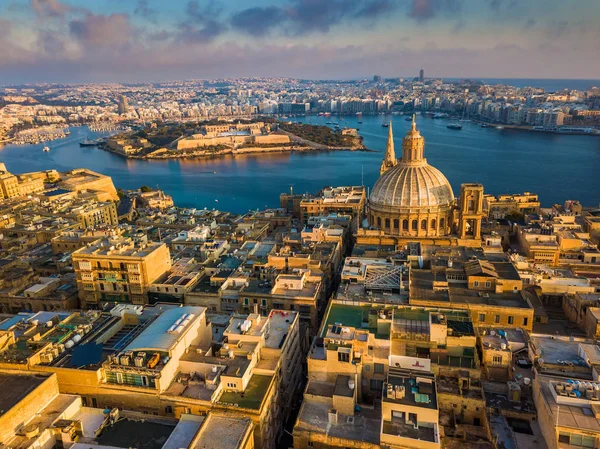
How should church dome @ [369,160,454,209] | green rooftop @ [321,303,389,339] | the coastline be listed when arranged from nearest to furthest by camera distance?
green rooftop @ [321,303,389,339], church dome @ [369,160,454,209], the coastline

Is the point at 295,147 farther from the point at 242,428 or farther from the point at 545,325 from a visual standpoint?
the point at 242,428

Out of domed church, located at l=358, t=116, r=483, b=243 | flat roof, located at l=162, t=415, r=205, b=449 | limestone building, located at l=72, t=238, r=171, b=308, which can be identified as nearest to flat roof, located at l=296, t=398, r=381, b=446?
flat roof, located at l=162, t=415, r=205, b=449

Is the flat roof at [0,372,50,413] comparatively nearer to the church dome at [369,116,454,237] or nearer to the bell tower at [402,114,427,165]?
the church dome at [369,116,454,237]

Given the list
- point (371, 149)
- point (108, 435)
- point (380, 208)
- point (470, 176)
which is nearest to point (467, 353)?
point (108, 435)

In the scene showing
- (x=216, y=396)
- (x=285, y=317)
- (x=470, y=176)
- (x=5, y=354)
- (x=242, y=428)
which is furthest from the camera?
(x=470, y=176)

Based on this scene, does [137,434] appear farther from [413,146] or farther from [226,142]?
[226,142]

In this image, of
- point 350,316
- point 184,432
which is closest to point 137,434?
point 184,432

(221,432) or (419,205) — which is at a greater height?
(419,205)
